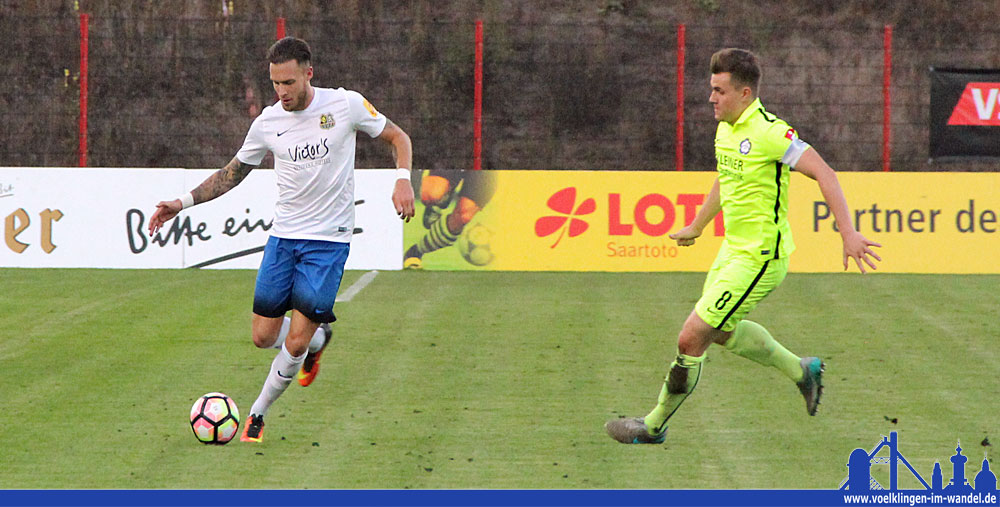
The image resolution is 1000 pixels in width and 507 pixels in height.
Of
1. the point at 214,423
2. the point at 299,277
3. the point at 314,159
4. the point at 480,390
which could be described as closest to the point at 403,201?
the point at 314,159

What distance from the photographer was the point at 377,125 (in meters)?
7.76

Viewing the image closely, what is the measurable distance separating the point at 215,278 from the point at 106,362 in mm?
6291

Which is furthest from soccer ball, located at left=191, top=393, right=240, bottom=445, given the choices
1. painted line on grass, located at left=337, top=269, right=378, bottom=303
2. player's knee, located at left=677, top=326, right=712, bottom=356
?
painted line on grass, located at left=337, top=269, right=378, bottom=303

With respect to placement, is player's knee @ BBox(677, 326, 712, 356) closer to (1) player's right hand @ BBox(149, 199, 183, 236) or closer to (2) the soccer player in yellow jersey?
(2) the soccer player in yellow jersey

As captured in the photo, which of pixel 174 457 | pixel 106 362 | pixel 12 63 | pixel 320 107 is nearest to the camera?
pixel 174 457

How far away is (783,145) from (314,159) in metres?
2.32

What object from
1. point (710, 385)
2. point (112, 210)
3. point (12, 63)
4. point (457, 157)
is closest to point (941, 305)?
point (710, 385)

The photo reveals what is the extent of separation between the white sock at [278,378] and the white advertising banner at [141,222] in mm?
10015

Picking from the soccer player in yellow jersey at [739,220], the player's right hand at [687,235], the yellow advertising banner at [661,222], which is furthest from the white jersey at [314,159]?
the yellow advertising banner at [661,222]

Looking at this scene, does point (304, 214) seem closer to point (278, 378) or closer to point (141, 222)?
point (278, 378)

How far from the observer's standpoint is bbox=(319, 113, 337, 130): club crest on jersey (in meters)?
7.52

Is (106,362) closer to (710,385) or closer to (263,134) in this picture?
(263,134)

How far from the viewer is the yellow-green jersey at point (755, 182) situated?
7.04m

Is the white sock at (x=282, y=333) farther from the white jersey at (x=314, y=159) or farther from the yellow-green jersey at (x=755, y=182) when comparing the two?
the yellow-green jersey at (x=755, y=182)
